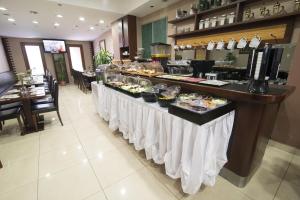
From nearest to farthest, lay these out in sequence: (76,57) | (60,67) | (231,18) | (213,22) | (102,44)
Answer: (231,18)
(213,22)
(102,44)
(60,67)
(76,57)

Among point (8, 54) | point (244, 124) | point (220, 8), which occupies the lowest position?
point (244, 124)

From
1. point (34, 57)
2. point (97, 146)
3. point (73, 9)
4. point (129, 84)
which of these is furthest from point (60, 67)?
point (97, 146)

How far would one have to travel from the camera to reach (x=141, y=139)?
1980 mm

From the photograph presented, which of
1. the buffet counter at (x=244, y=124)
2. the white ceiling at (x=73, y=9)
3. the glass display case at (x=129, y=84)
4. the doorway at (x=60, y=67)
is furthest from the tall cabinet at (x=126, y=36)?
the doorway at (x=60, y=67)

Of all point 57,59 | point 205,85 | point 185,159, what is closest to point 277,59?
point 205,85

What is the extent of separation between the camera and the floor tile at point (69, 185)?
4.95ft

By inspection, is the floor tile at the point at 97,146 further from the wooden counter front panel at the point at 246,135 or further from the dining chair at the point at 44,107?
the wooden counter front panel at the point at 246,135

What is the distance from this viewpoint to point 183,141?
1317 millimetres

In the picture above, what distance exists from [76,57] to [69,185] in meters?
10.5

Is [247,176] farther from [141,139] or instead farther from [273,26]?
[273,26]

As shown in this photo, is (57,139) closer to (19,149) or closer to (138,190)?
(19,149)

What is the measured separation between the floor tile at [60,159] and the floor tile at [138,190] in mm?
765

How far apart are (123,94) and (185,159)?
54.9 inches

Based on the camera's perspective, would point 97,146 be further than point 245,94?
Yes
